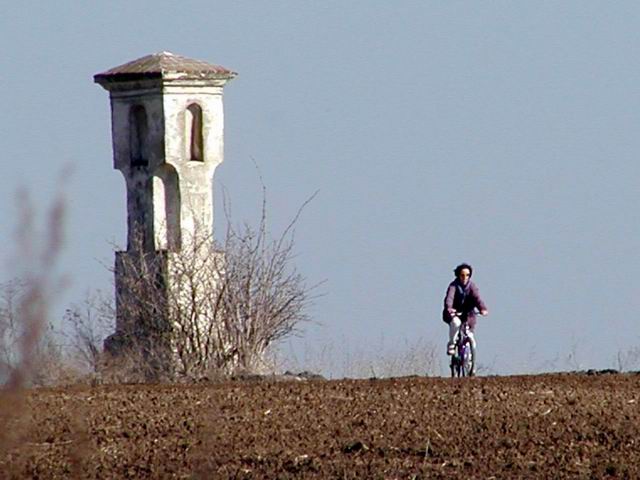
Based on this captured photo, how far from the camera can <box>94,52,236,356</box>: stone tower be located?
2745cm

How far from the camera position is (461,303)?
21250mm

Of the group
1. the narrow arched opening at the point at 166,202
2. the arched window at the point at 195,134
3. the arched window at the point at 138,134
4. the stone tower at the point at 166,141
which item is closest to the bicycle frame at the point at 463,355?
the stone tower at the point at 166,141

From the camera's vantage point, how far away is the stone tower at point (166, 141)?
90.1 ft

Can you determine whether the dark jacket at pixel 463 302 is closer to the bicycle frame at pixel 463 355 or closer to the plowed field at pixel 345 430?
the bicycle frame at pixel 463 355

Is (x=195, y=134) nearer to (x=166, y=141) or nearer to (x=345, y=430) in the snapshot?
(x=166, y=141)

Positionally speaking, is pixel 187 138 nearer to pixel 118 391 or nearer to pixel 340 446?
pixel 118 391

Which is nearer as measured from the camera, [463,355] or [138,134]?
[463,355]

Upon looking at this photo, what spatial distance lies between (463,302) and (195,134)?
767 centimetres

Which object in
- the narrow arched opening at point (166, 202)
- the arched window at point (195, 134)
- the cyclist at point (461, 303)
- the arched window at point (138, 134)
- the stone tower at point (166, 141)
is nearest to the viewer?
the cyclist at point (461, 303)

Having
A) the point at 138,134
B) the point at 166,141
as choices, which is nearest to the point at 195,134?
the point at 166,141

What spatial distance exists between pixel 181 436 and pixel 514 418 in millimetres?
2408

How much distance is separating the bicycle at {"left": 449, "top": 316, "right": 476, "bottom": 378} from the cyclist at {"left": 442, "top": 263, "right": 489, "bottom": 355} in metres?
0.06

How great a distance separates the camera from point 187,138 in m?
27.8

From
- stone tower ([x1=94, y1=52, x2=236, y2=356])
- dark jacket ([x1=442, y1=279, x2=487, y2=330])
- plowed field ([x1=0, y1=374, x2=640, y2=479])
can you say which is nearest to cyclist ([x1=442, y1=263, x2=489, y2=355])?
dark jacket ([x1=442, y1=279, x2=487, y2=330])
